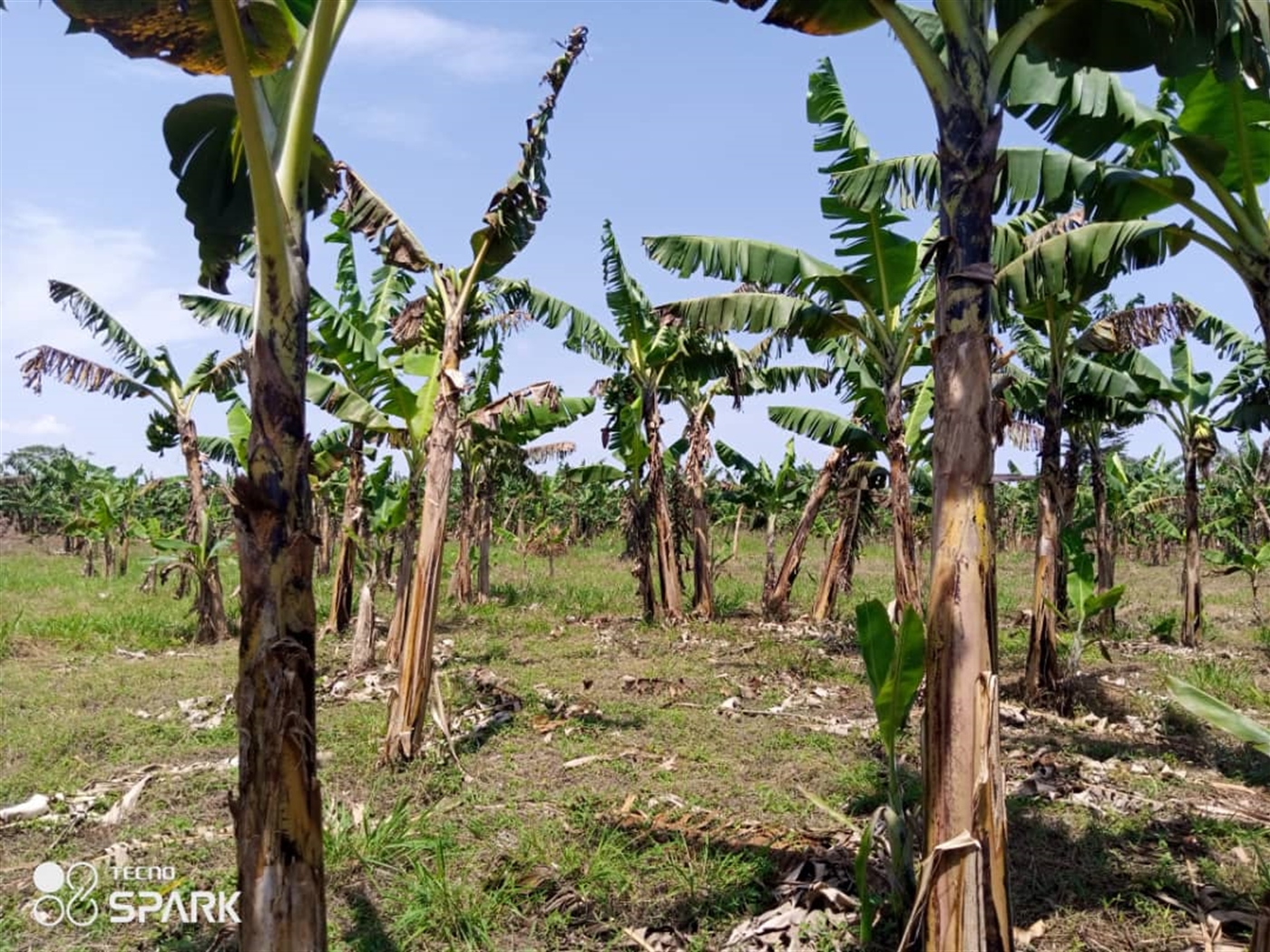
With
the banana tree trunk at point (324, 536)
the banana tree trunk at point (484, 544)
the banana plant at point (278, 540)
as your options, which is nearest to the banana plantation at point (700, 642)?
the banana plant at point (278, 540)

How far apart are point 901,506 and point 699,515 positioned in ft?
19.4

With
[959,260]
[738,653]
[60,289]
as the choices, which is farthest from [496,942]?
[60,289]

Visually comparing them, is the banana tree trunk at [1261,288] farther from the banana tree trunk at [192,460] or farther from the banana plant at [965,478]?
the banana tree trunk at [192,460]

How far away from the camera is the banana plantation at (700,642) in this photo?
335 cm

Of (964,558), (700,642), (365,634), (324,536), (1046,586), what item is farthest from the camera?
(324,536)

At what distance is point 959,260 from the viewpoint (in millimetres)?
3783

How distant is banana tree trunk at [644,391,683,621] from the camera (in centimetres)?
1460

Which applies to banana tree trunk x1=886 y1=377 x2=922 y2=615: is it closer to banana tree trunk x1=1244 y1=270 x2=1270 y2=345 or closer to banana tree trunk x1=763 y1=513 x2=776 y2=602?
banana tree trunk x1=1244 y1=270 x2=1270 y2=345

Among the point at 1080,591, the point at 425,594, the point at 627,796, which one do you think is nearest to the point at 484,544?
the point at 425,594

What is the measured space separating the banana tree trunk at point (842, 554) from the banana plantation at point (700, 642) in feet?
0.26

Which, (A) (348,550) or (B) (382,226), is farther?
(A) (348,550)

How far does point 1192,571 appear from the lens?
1409cm

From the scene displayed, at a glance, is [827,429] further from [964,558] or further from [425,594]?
[964,558]

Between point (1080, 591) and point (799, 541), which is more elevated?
point (799, 541)
